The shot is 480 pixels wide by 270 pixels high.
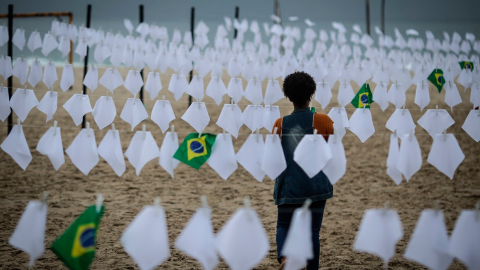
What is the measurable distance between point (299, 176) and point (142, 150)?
83cm

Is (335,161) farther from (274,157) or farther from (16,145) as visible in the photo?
(16,145)

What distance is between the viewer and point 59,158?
2.37 meters

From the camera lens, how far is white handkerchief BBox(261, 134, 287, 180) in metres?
2.06

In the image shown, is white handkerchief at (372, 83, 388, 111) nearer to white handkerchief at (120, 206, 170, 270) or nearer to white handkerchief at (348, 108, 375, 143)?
white handkerchief at (348, 108, 375, 143)

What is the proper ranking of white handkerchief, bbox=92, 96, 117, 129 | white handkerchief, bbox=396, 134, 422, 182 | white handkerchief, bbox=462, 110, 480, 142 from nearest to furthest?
white handkerchief, bbox=396, 134, 422, 182 < white handkerchief, bbox=462, 110, 480, 142 < white handkerchief, bbox=92, 96, 117, 129

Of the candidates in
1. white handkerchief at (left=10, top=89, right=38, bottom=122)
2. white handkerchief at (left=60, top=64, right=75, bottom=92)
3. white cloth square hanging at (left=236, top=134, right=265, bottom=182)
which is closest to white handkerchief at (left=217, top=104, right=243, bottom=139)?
white cloth square hanging at (left=236, top=134, right=265, bottom=182)

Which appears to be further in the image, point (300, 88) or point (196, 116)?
point (196, 116)

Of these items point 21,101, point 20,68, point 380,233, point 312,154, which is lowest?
point 380,233

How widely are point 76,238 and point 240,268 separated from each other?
2.00 feet

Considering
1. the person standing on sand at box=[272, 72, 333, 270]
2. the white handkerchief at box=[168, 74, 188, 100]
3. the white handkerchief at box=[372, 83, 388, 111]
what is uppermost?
the white handkerchief at box=[168, 74, 188, 100]

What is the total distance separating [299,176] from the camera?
2.09m

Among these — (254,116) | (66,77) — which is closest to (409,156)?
(254,116)

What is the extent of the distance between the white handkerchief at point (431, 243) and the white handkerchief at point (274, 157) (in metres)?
0.66

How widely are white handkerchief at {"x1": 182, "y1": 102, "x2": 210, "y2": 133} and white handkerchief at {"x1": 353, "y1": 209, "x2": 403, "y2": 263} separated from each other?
4.76 feet
